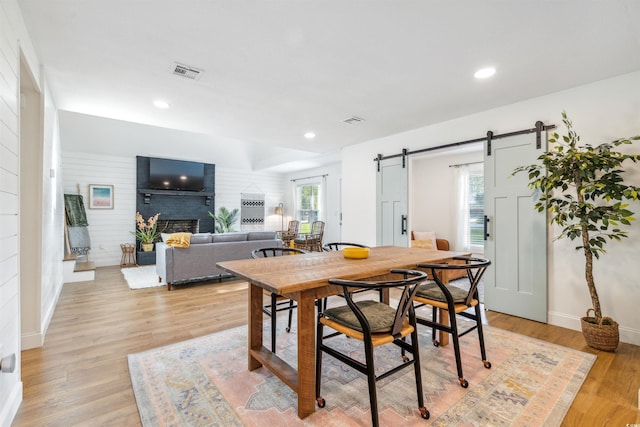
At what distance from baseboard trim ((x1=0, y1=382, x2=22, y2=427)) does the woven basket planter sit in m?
4.11

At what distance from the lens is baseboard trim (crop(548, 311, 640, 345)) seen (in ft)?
8.83

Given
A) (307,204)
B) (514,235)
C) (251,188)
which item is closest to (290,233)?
(307,204)

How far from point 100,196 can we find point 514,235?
7978mm

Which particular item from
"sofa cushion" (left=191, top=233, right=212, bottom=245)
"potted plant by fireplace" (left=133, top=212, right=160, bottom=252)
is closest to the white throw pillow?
"sofa cushion" (left=191, top=233, right=212, bottom=245)

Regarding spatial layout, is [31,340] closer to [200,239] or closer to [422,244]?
[200,239]

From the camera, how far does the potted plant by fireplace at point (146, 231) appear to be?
6.96m

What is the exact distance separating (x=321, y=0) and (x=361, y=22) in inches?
13.3

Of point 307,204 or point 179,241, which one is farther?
point 307,204

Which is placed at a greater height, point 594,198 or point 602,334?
point 594,198

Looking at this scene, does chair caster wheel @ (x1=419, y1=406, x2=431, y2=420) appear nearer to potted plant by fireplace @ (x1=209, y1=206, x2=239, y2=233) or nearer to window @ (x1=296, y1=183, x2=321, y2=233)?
window @ (x1=296, y1=183, x2=321, y2=233)

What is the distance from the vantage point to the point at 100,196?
6816mm

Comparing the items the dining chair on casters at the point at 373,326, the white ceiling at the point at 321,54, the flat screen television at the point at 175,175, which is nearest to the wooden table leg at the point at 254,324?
the dining chair on casters at the point at 373,326

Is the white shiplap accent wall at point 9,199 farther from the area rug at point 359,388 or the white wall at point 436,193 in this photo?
the white wall at point 436,193

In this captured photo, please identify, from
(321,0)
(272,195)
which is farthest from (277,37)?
(272,195)
